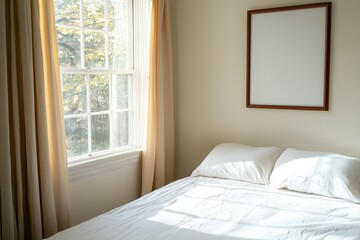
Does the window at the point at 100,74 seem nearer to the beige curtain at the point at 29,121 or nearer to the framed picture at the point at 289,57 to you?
the beige curtain at the point at 29,121

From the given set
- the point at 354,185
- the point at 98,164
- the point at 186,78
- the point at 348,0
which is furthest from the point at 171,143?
the point at 348,0

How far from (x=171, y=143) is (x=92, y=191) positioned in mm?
977

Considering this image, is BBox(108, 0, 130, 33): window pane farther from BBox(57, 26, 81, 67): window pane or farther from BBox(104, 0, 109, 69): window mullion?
BBox(57, 26, 81, 67): window pane

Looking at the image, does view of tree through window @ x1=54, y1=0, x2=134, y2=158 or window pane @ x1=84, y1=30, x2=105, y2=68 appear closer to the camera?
view of tree through window @ x1=54, y1=0, x2=134, y2=158

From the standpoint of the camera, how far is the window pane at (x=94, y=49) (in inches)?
110

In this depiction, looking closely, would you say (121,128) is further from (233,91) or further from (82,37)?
(233,91)

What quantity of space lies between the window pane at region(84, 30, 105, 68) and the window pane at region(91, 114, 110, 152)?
0.43 metres

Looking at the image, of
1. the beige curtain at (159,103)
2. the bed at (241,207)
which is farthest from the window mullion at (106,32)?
the bed at (241,207)

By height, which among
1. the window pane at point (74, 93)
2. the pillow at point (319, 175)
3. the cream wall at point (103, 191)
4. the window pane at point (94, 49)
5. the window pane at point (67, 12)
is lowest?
the cream wall at point (103, 191)

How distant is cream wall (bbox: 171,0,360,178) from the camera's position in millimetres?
2727

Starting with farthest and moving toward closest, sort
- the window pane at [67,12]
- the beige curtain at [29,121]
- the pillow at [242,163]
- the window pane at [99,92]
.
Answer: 1. the window pane at [99,92]
2. the pillow at [242,163]
3. the window pane at [67,12]
4. the beige curtain at [29,121]

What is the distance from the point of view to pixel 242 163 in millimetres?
2818

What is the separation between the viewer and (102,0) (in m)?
2.89

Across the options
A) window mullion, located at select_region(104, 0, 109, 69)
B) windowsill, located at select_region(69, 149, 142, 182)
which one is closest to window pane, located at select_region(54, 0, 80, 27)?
window mullion, located at select_region(104, 0, 109, 69)
